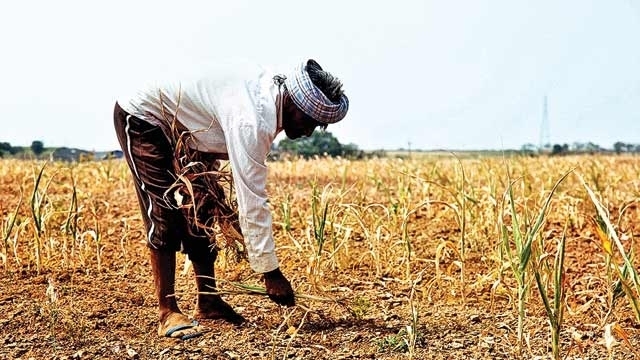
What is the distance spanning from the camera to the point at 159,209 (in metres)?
2.94

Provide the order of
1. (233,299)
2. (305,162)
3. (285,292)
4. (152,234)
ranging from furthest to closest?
1. (305,162)
2. (233,299)
3. (152,234)
4. (285,292)

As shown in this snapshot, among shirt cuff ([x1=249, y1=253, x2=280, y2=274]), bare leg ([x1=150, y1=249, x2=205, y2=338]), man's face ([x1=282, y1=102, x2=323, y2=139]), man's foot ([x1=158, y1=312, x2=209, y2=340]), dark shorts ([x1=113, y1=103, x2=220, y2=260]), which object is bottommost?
man's foot ([x1=158, y1=312, x2=209, y2=340])

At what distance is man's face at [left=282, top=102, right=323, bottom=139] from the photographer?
2.62 metres

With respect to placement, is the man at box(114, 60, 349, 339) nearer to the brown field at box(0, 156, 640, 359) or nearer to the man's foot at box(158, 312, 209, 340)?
the man's foot at box(158, 312, 209, 340)

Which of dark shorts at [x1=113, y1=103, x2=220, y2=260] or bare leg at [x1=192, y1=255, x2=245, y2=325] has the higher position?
dark shorts at [x1=113, y1=103, x2=220, y2=260]

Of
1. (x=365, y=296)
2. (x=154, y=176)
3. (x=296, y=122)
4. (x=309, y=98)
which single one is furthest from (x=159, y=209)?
(x=365, y=296)

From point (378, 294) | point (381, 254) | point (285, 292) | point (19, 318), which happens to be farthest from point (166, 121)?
point (381, 254)

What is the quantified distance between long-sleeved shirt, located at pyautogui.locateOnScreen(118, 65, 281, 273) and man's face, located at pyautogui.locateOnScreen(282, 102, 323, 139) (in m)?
0.04

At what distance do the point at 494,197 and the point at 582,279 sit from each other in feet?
2.13

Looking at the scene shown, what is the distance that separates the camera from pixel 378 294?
352 centimetres

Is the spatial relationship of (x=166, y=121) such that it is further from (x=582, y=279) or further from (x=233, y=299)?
(x=582, y=279)

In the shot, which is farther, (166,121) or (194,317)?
(194,317)

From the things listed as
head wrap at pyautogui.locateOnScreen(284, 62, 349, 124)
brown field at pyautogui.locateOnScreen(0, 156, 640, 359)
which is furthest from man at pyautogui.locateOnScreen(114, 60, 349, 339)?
brown field at pyautogui.locateOnScreen(0, 156, 640, 359)

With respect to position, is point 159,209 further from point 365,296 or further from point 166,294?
point 365,296
